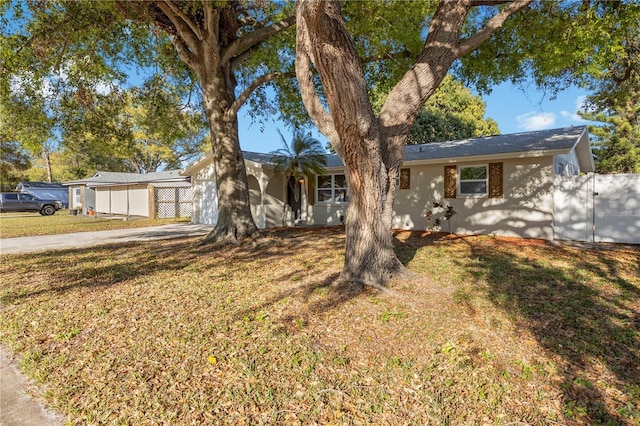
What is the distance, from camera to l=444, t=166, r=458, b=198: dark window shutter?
452 inches

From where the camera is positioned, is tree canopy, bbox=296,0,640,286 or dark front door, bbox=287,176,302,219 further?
dark front door, bbox=287,176,302,219

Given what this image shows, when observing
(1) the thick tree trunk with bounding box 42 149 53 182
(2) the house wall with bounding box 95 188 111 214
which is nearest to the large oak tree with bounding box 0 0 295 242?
(2) the house wall with bounding box 95 188 111 214

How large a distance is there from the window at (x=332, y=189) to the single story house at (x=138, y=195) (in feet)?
25.8

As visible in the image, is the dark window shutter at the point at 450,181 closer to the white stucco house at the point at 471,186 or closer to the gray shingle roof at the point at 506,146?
the white stucco house at the point at 471,186

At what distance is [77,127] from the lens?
1023 cm

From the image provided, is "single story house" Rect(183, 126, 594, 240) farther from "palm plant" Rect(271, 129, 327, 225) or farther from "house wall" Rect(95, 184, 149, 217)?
"house wall" Rect(95, 184, 149, 217)

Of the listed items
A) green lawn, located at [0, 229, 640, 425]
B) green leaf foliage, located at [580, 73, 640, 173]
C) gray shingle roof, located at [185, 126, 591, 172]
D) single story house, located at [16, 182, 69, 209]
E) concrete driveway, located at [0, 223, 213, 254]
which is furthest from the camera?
single story house, located at [16, 182, 69, 209]

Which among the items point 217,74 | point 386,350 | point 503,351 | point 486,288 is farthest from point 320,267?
point 217,74

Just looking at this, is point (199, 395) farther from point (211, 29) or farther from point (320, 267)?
point (211, 29)

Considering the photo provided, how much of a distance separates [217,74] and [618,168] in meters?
22.8

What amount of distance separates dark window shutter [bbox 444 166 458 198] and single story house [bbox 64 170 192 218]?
42.8 ft

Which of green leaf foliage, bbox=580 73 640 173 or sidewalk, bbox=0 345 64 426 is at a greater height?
green leaf foliage, bbox=580 73 640 173

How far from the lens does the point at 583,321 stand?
3896mm

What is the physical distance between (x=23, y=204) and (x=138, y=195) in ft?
36.6
